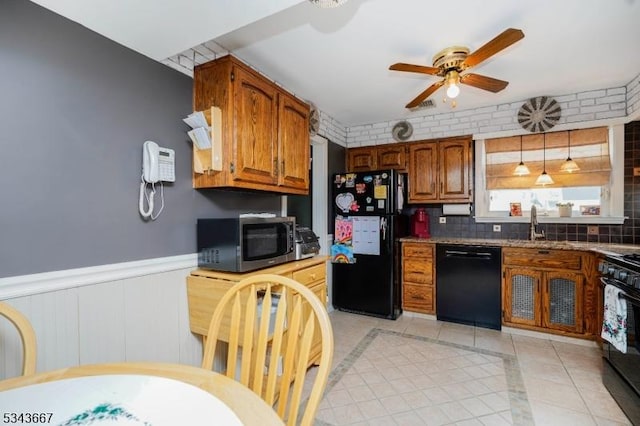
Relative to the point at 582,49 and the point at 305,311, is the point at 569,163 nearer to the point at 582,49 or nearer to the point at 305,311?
the point at 582,49

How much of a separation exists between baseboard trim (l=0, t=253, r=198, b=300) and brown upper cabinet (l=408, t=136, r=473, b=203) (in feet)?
9.00

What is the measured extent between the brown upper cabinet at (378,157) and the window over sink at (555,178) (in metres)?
0.87

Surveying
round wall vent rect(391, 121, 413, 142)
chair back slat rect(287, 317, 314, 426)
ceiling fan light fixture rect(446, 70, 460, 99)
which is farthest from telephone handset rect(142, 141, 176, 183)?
round wall vent rect(391, 121, 413, 142)

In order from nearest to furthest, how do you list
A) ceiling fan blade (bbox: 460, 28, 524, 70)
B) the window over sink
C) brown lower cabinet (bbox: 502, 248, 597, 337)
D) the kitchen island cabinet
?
ceiling fan blade (bbox: 460, 28, 524, 70) < the kitchen island cabinet < brown lower cabinet (bbox: 502, 248, 597, 337) < the window over sink

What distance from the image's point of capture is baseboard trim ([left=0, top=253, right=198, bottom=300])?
46.4 inches

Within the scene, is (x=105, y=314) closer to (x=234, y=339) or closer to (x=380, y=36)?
(x=234, y=339)

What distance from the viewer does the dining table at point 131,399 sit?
62 cm

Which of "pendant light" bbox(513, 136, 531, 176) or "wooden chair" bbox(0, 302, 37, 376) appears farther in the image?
"pendant light" bbox(513, 136, 531, 176)

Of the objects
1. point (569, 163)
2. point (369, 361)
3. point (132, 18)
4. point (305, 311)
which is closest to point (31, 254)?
point (132, 18)

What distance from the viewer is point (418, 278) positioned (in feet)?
10.8

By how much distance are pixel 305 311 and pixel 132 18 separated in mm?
1904

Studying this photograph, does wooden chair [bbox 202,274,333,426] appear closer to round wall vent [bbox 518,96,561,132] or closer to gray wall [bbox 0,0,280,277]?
gray wall [bbox 0,0,280,277]

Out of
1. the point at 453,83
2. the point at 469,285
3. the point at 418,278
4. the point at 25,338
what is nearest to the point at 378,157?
the point at 418,278

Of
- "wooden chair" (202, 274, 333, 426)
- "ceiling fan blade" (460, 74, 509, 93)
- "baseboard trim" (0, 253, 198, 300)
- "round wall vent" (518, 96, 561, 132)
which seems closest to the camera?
"wooden chair" (202, 274, 333, 426)
